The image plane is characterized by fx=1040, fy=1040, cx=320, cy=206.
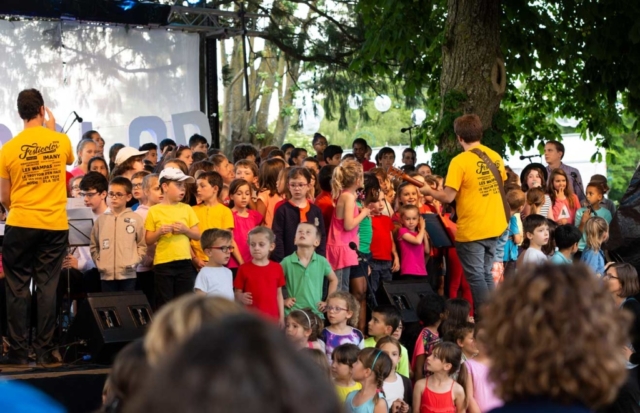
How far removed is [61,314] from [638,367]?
14.8 feet

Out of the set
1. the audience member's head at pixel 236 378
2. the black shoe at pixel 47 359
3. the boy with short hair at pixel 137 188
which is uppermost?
the audience member's head at pixel 236 378

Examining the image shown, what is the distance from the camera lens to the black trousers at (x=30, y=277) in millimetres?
7656

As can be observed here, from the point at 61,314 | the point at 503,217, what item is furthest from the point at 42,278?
the point at 503,217

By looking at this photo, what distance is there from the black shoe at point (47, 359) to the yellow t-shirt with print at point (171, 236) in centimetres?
106

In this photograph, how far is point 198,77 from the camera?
1762 cm

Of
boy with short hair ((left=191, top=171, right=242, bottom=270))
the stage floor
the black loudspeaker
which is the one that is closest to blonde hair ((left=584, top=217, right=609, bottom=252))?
boy with short hair ((left=191, top=171, right=242, bottom=270))

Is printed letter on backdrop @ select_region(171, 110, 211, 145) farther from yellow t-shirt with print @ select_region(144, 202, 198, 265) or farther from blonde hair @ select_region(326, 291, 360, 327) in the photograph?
blonde hair @ select_region(326, 291, 360, 327)

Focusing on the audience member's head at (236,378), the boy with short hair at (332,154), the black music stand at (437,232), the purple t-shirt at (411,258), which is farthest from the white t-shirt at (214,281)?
the audience member's head at (236,378)

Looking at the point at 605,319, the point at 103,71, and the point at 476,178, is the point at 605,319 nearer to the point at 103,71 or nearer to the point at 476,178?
the point at 476,178

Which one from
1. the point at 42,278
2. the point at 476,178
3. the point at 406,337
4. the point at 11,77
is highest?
the point at 11,77

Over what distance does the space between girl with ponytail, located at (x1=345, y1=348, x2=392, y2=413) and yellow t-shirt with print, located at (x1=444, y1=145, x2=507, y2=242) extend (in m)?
2.50

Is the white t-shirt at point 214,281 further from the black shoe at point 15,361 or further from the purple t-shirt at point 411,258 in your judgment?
the purple t-shirt at point 411,258

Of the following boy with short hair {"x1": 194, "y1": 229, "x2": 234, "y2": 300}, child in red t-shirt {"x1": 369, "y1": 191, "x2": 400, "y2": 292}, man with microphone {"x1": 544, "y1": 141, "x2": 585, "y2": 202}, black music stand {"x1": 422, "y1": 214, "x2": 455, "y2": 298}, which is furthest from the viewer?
man with microphone {"x1": 544, "y1": 141, "x2": 585, "y2": 202}

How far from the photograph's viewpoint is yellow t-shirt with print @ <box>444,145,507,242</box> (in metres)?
9.11
